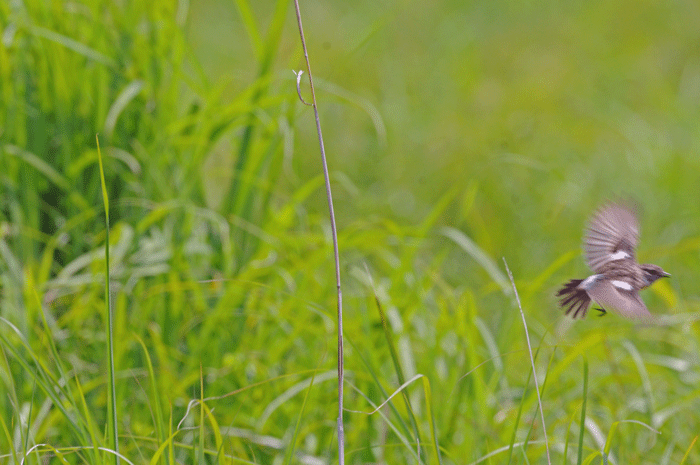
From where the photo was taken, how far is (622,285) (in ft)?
1.96

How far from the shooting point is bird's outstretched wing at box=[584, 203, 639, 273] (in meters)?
0.69

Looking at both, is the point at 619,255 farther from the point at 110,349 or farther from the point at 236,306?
the point at 236,306

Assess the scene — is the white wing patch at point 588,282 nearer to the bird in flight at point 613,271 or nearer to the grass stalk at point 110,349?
the bird in flight at point 613,271

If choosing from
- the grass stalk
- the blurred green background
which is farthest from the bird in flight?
the grass stalk

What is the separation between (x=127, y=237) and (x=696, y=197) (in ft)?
7.10

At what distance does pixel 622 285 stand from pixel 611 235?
141mm

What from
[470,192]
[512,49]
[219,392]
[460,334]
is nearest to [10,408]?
[219,392]

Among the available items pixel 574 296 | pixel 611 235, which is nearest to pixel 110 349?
pixel 574 296

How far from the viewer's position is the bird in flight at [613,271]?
0.55 metres

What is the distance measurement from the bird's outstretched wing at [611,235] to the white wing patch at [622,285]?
7 centimetres

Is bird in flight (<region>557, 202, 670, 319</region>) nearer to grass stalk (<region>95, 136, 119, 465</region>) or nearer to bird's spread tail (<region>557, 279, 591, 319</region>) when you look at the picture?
bird's spread tail (<region>557, 279, 591, 319</region>)

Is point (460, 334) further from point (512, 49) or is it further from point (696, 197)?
point (512, 49)

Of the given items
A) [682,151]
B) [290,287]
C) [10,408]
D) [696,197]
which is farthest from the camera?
[682,151]

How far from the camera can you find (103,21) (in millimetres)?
1406
